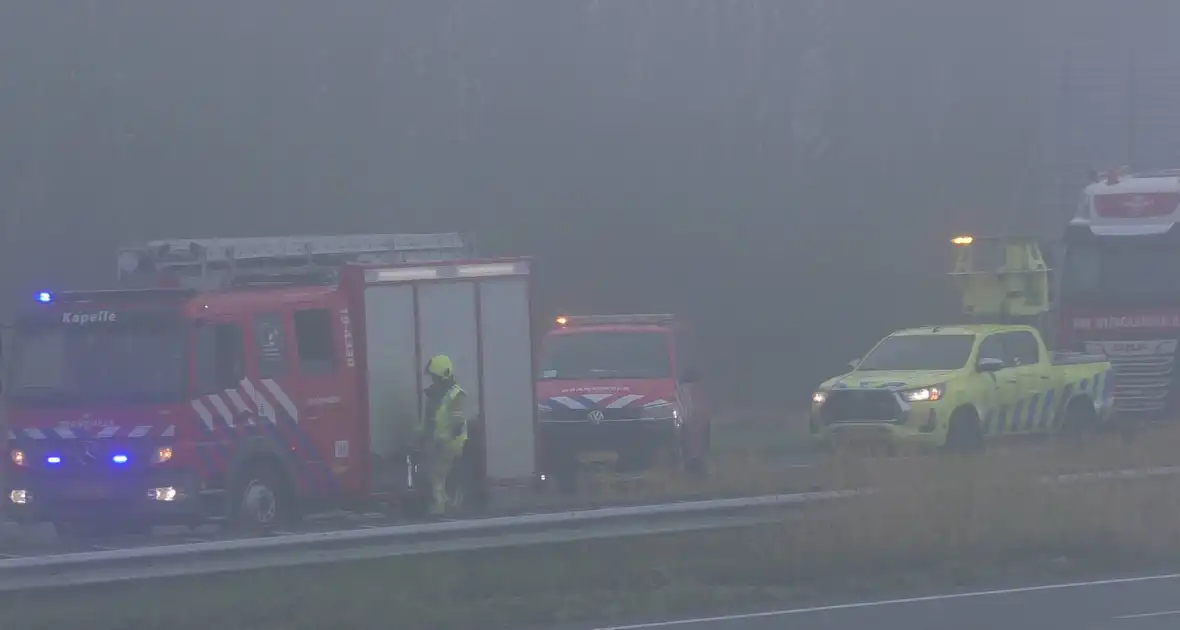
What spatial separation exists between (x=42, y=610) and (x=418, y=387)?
6.39 meters

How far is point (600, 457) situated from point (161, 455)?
6.36 metres

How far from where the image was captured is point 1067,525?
14102 millimetres

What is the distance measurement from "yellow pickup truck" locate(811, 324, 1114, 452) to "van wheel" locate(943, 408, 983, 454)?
11mm

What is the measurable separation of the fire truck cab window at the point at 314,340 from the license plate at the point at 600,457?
441cm

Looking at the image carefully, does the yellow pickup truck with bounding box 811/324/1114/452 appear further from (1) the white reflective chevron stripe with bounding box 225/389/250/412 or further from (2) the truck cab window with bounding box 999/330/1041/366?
(1) the white reflective chevron stripe with bounding box 225/389/250/412

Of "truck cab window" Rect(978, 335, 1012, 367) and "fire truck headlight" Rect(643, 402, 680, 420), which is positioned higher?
"truck cab window" Rect(978, 335, 1012, 367)

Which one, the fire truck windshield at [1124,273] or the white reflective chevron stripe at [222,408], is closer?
the white reflective chevron stripe at [222,408]

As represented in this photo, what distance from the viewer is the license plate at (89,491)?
14.1 m

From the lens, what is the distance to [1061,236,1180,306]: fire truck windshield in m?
25.2

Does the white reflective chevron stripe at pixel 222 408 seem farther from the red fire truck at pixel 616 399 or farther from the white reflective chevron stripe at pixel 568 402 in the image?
the white reflective chevron stripe at pixel 568 402

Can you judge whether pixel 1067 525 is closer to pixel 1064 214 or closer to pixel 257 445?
pixel 257 445

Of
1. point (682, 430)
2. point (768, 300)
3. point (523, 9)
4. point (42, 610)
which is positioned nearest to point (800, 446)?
point (682, 430)

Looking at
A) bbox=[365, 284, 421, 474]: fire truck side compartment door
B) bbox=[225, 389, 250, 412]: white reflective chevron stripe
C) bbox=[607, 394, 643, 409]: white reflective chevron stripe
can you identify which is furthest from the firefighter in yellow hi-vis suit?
bbox=[607, 394, 643, 409]: white reflective chevron stripe

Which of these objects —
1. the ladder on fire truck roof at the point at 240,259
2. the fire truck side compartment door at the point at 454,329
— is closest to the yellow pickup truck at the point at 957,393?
the fire truck side compartment door at the point at 454,329
